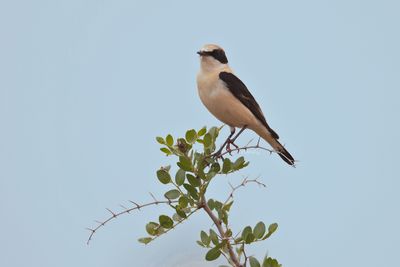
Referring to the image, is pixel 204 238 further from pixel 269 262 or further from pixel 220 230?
pixel 269 262

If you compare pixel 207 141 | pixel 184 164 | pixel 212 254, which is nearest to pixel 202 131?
pixel 207 141

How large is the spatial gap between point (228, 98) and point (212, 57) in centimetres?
53

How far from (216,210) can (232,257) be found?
39cm

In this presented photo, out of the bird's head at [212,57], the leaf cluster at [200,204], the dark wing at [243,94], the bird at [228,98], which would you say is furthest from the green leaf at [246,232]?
the bird's head at [212,57]

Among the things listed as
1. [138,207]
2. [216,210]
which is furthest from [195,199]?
[138,207]

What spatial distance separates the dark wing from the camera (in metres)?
6.34

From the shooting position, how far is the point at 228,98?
20.5 feet

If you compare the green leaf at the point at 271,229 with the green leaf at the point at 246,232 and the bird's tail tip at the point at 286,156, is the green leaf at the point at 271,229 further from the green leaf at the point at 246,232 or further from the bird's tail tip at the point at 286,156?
the bird's tail tip at the point at 286,156

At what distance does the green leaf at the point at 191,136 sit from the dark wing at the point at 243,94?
7.34ft

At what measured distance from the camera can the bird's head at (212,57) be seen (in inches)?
257

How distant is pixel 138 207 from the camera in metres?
3.61

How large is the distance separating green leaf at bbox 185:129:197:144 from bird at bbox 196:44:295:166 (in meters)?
2.09

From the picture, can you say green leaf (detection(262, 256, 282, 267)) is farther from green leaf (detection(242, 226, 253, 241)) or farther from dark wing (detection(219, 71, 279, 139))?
A: dark wing (detection(219, 71, 279, 139))

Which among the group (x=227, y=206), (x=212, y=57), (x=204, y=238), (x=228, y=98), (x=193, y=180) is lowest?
(x=204, y=238)
